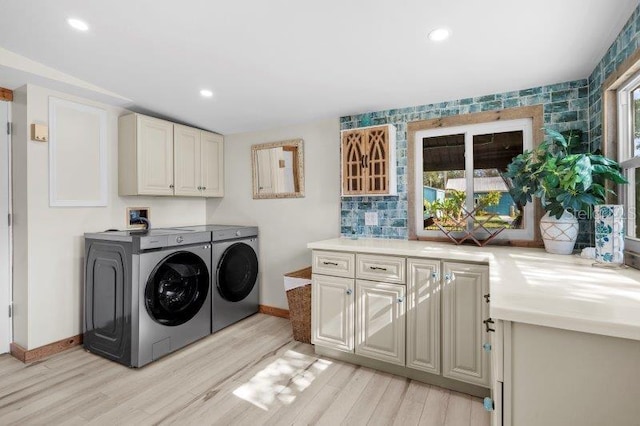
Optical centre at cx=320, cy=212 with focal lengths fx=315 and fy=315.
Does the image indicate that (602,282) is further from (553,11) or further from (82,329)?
(82,329)

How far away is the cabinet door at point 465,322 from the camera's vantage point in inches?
76.4

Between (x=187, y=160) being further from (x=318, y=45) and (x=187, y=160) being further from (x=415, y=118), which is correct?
(x=415, y=118)

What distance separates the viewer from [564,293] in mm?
1091

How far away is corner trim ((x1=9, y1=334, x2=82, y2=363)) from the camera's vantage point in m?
2.47

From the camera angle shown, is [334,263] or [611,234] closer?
[611,234]

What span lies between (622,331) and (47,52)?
338 cm

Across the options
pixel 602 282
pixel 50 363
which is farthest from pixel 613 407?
pixel 50 363

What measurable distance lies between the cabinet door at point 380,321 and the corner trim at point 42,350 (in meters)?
2.45

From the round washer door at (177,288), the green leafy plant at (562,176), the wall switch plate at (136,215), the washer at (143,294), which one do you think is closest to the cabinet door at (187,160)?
the wall switch plate at (136,215)

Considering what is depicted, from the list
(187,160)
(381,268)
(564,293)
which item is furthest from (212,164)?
(564,293)

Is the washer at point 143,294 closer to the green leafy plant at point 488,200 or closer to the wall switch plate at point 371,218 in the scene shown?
the wall switch plate at point 371,218

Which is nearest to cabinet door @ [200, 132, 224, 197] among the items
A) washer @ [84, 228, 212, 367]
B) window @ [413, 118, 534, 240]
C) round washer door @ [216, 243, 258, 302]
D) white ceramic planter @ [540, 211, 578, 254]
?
round washer door @ [216, 243, 258, 302]

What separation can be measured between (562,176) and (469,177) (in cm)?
77

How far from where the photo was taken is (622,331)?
79 cm
